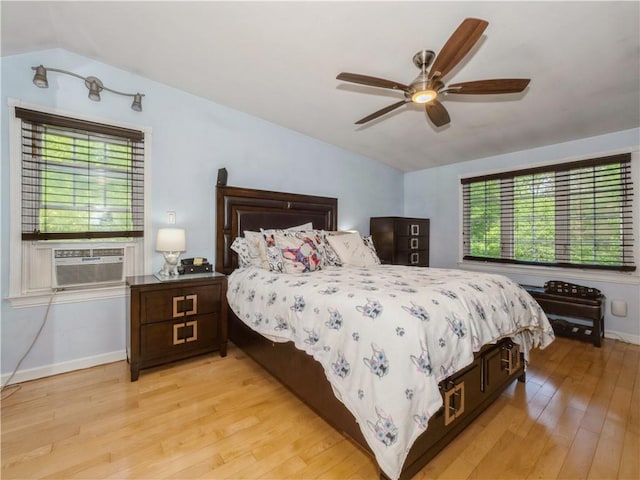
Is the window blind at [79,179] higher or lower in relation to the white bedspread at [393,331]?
higher

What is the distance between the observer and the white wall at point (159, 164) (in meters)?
2.14

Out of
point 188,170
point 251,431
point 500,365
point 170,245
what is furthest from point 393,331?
point 188,170

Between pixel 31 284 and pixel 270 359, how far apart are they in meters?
1.97

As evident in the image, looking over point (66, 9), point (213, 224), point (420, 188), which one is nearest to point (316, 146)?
point (213, 224)

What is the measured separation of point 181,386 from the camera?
6.97ft

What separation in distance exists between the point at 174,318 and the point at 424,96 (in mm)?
2565

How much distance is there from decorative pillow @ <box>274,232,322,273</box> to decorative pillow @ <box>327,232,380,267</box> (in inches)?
13.0

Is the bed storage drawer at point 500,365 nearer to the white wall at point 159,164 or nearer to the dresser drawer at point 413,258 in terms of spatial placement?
the dresser drawer at point 413,258

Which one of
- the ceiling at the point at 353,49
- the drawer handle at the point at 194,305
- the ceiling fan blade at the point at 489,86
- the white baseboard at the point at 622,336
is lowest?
the white baseboard at the point at 622,336

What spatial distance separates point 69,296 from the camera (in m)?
2.32

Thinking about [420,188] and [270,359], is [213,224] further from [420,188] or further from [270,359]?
[420,188]

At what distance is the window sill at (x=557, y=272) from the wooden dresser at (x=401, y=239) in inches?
26.1

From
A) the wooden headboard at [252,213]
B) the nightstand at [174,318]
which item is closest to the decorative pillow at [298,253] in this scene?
the wooden headboard at [252,213]

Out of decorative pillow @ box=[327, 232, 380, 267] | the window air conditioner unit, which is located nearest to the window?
decorative pillow @ box=[327, 232, 380, 267]
